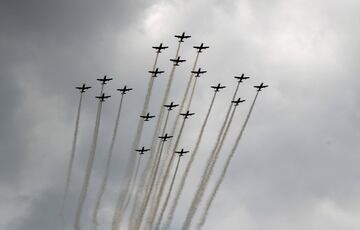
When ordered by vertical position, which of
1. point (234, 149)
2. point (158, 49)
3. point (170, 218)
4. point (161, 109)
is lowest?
point (170, 218)

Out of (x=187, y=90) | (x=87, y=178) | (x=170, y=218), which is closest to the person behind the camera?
(x=170, y=218)

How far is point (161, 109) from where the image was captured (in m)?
172

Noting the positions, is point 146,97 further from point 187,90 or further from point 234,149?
point 234,149

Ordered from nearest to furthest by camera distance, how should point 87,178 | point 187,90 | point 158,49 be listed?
point 87,178 → point 187,90 → point 158,49

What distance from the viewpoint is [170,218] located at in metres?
153

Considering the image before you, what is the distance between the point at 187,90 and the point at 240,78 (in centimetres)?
1245

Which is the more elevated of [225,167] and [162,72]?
[162,72]

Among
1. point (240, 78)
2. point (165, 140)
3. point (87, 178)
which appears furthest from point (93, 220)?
point (240, 78)

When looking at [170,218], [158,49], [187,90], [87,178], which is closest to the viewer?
[170,218]

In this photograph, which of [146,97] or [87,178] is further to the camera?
[146,97]

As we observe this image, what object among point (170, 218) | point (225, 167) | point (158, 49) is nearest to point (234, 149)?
point (225, 167)

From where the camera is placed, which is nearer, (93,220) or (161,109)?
(93,220)

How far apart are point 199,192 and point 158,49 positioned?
39.0 metres

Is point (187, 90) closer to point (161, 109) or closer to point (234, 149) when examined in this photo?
point (161, 109)
